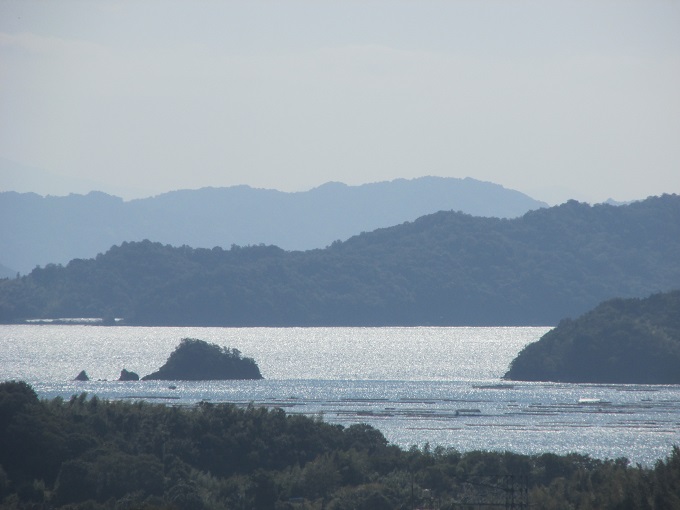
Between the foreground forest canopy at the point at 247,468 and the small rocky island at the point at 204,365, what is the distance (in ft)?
179

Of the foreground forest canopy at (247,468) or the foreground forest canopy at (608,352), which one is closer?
the foreground forest canopy at (247,468)

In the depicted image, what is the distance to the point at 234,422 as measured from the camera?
55.2 m

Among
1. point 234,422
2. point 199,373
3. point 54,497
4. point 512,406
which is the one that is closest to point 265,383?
point 199,373

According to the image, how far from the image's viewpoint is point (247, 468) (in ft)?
171

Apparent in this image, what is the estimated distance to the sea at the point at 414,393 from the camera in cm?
7593

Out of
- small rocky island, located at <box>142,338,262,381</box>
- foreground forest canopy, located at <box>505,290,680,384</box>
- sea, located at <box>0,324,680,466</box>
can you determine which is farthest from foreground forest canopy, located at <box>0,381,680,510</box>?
foreground forest canopy, located at <box>505,290,680,384</box>

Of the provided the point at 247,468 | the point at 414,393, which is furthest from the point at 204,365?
the point at 247,468

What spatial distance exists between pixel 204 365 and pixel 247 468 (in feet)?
206

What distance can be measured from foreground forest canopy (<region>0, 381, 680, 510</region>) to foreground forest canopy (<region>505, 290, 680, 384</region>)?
65765mm

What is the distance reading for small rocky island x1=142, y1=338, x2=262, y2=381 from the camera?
114 m

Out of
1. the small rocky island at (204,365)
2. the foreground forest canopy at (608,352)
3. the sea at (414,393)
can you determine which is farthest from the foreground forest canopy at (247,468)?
the foreground forest canopy at (608,352)

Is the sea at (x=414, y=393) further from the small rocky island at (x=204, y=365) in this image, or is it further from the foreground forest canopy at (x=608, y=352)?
the foreground forest canopy at (x=608, y=352)

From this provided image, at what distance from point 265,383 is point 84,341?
80.7m

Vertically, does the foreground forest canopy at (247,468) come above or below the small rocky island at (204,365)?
below
